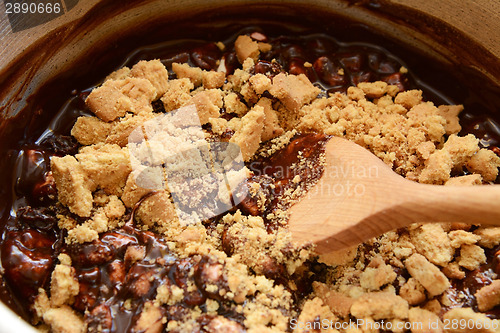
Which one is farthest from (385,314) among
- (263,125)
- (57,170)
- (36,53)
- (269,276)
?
(36,53)

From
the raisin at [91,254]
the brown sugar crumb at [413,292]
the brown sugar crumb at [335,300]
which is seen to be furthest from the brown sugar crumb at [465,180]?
the raisin at [91,254]

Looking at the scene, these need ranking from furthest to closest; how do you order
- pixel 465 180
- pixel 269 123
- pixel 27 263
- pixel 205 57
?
pixel 205 57
pixel 269 123
pixel 465 180
pixel 27 263

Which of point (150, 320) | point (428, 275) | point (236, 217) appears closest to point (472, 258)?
point (428, 275)

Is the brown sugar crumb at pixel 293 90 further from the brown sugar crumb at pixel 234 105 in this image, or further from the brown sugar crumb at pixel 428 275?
the brown sugar crumb at pixel 428 275

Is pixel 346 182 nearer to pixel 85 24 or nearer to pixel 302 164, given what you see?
pixel 302 164

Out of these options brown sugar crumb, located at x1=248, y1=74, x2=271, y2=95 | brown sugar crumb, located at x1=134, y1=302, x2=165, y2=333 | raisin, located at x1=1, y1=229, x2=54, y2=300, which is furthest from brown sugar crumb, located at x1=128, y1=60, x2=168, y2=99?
brown sugar crumb, located at x1=134, y1=302, x2=165, y2=333

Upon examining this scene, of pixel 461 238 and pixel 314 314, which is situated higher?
pixel 461 238

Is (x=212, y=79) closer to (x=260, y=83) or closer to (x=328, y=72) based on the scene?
(x=260, y=83)
